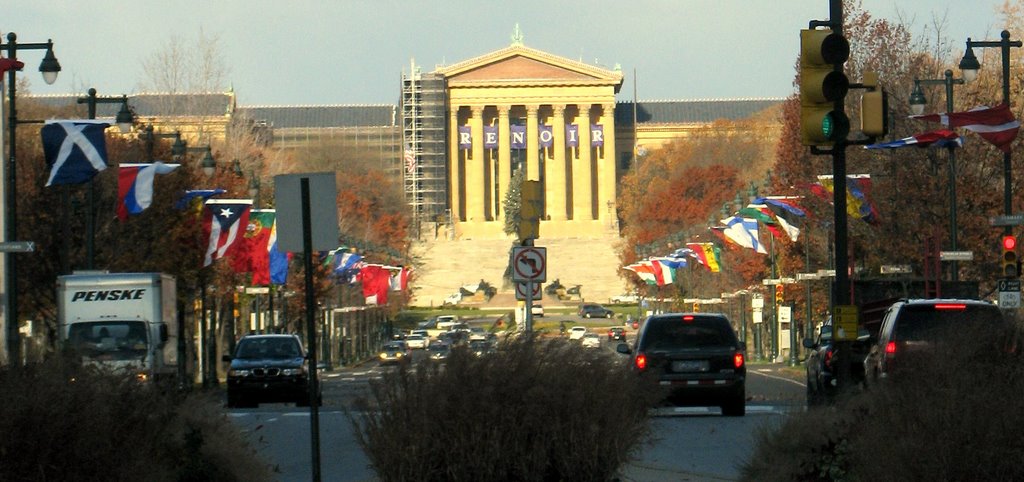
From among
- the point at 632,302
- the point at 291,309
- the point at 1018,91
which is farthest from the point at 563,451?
the point at 632,302

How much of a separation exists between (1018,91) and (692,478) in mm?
38055

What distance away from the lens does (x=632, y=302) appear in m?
120

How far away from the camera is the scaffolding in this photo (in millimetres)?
136250

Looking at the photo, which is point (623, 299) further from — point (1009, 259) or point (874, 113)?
point (874, 113)

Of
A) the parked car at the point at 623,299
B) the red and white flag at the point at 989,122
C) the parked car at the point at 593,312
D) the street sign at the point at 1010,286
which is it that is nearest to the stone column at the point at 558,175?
the parked car at the point at 623,299

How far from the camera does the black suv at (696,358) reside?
25469 millimetres

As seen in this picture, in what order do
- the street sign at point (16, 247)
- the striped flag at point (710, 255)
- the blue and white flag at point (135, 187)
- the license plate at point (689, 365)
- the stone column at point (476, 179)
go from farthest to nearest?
1. the stone column at point (476, 179)
2. the striped flag at point (710, 255)
3. the blue and white flag at point (135, 187)
4. the street sign at point (16, 247)
5. the license plate at point (689, 365)

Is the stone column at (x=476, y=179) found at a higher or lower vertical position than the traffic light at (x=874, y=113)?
higher

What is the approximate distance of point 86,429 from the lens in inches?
439

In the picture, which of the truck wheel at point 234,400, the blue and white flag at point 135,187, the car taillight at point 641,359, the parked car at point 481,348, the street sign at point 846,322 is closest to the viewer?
the parked car at point 481,348

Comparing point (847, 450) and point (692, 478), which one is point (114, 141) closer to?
point (692, 478)

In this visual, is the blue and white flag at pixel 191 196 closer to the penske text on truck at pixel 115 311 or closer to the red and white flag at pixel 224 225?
the red and white flag at pixel 224 225

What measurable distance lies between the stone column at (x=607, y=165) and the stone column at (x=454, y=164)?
37.8ft

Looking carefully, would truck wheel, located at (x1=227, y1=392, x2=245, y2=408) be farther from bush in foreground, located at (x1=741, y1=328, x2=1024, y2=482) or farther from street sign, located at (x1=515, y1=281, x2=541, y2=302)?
bush in foreground, located at (x1=741, y1=328, x2=1024, y2=482)
